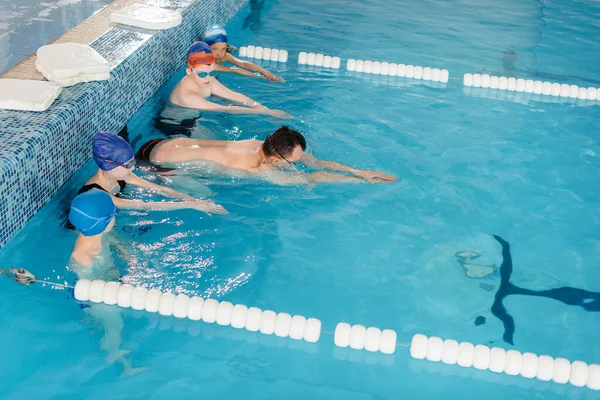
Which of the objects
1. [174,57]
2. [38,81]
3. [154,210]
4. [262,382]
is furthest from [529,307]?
[174,57]

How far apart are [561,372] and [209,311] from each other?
1.94 metres

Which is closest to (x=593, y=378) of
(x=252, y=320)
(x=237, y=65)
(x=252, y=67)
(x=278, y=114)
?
(x=252, y=320)

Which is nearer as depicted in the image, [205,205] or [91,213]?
[91,213]

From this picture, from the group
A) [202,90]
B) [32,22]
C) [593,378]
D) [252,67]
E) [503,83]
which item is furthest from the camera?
[503,83]

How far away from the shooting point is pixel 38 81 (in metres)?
4.93

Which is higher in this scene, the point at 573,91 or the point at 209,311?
the point at 573,91

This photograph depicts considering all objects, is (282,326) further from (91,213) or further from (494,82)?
(494,82)

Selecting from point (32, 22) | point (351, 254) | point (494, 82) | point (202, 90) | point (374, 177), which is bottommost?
point (351, 254)

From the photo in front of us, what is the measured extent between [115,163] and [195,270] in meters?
0.80

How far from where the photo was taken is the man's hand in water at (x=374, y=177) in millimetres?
5219

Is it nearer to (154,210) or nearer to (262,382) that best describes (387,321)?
(262,382)

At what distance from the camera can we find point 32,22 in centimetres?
644

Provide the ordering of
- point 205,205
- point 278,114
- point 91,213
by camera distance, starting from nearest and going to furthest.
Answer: point 91,213 < point 205,205 < point 278,114

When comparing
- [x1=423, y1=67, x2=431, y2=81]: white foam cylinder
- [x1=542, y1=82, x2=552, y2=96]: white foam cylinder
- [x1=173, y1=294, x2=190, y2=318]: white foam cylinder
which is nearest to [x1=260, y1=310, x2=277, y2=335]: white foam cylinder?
[x1=173, y1=294, x2=190, y2=318]: white foam cylinder
